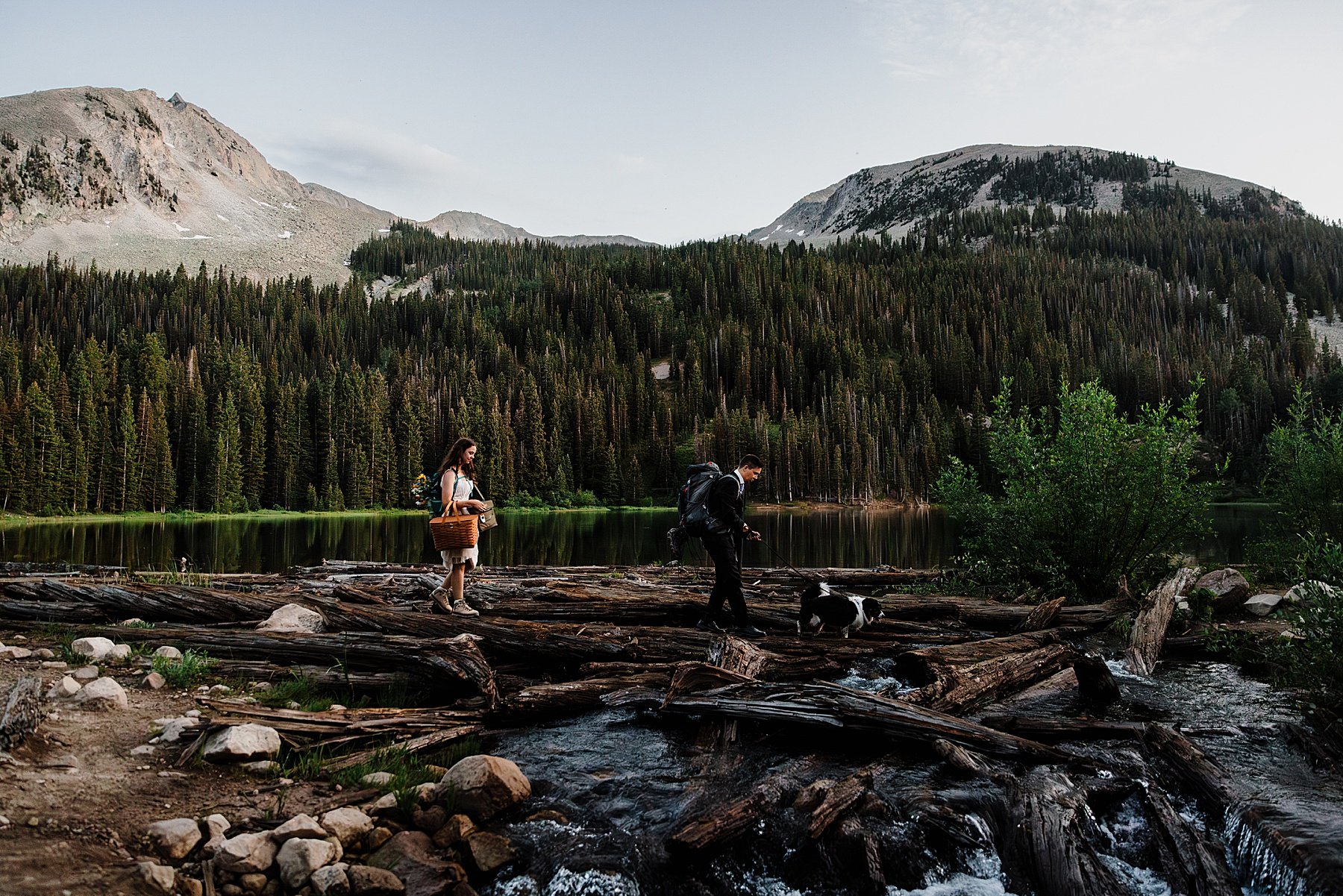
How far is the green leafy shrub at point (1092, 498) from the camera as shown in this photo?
15.5m

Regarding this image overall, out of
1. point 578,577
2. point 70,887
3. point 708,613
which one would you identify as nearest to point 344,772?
point 70,887

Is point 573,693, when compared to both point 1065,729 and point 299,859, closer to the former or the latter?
point 299,859

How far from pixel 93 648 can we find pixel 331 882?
265 inches

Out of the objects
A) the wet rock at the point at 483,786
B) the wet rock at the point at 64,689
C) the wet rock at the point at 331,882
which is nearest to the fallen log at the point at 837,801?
the wet rock at the point at 483,786

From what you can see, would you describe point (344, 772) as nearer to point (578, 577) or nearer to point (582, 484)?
point (578, 577)

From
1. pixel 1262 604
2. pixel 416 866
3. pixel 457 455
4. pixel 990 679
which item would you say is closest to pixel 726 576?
pixel 990 679

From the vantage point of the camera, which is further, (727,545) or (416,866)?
(727,545)

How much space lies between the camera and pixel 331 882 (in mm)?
4750

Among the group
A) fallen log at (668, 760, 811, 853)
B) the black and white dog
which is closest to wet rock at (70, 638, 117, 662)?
fallen log at (668, 760, 811, 853)

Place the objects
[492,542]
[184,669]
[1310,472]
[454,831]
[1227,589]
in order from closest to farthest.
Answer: [454,831], [184,669], [1227,589], [1310,472], [492,542]

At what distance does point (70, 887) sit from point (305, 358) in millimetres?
146319

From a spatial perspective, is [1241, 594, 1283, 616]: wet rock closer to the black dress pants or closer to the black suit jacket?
the black dress pants

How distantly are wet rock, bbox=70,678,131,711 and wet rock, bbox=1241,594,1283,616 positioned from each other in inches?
733

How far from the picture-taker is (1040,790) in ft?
20.4
